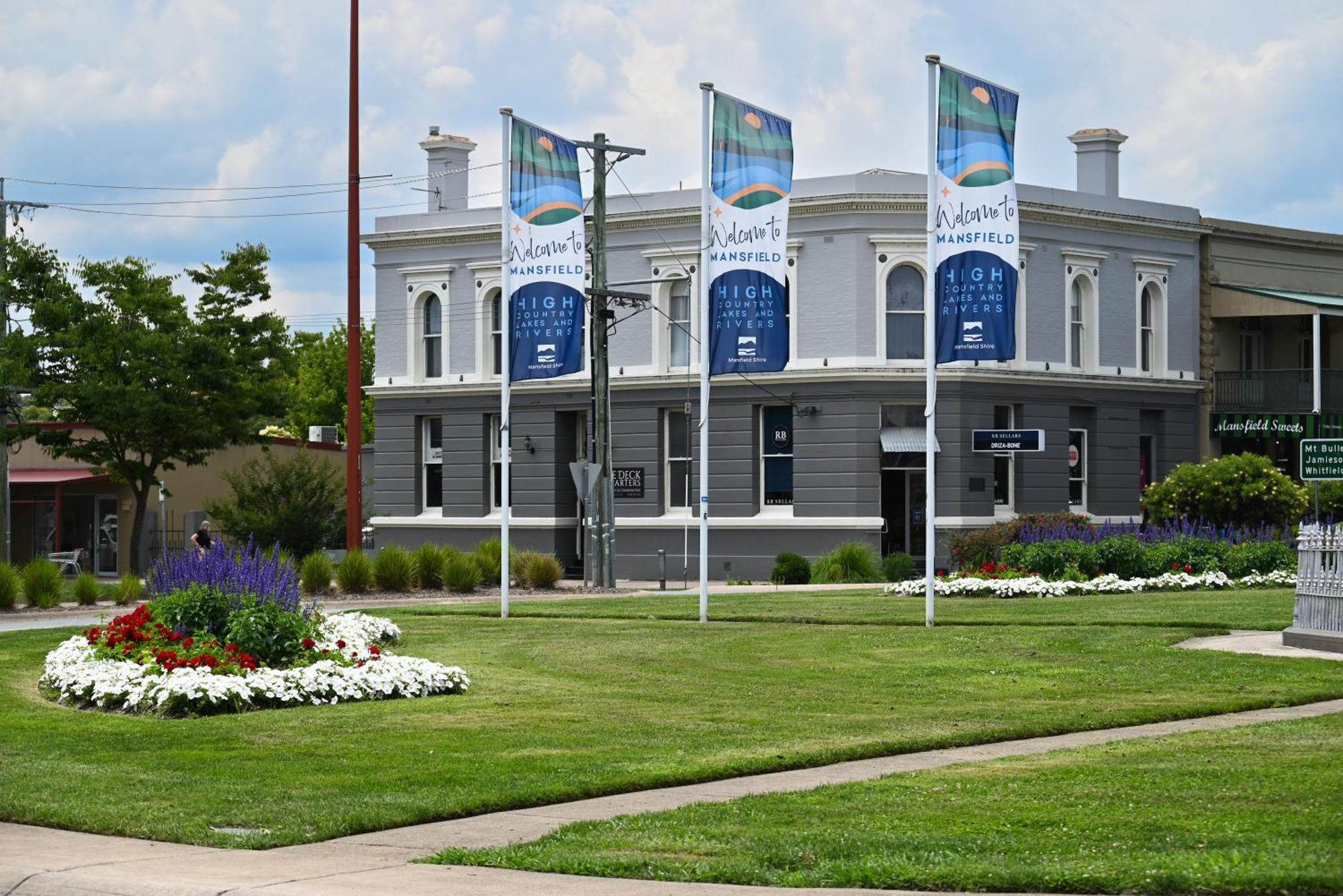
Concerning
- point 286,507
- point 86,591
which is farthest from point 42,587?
point 286,507

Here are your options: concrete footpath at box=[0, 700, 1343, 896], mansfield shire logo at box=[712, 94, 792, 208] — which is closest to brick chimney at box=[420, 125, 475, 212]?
mansfield shire logo at box=[712, 94, 792, 208]

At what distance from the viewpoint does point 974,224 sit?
77.3 ft

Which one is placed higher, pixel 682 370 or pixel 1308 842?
pixel 682 370

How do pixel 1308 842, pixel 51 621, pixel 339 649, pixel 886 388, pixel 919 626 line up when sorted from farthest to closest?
1. pixel 886 388
2. pixel 51 621
3. pixel 919 626
4. pixel 339 649
5. pixel 1308 842

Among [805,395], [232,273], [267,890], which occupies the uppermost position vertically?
[232,273]

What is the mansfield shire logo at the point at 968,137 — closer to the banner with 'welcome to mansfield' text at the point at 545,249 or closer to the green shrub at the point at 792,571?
the banner with 'welcome to mansfield' text at the point at 545,249

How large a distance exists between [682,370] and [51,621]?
20011 millimetres

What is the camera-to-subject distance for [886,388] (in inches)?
1754

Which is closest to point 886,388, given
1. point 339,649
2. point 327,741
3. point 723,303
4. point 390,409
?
point 390,409

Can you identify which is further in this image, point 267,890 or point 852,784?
point 852,784

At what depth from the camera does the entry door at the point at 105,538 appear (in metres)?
52.4

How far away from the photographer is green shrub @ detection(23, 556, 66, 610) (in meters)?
34.0

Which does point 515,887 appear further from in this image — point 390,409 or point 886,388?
point 390,409

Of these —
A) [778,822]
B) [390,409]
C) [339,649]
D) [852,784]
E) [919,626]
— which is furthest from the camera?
[390,409]
